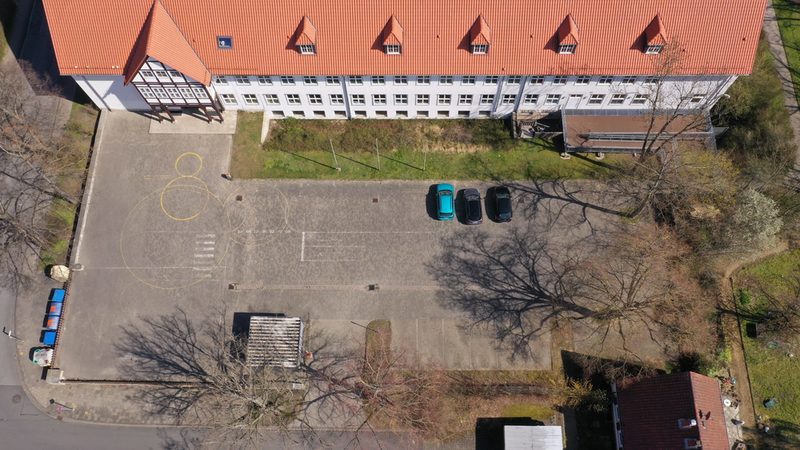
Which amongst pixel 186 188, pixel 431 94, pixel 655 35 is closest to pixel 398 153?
pixel 431 94

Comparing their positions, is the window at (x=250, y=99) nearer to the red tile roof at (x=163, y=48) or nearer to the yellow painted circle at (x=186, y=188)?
the red tile roof at (x=163, y=48)

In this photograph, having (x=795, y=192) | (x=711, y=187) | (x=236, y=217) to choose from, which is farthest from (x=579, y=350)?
(x=236, y=217)

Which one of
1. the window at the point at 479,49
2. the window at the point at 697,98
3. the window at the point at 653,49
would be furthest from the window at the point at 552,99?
the window at the point at 697,98

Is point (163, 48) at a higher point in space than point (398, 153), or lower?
higher

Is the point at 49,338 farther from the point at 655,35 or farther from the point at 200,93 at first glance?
the point at 655,35

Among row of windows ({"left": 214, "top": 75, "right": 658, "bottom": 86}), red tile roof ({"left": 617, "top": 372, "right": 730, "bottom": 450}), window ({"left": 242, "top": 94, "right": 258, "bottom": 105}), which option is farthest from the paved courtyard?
row of windows ({"left": 214, "top": 75, "right": 658, "bottom": 86})

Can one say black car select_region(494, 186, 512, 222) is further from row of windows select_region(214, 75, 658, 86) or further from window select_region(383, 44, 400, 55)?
window select_region(383, 44, 400, 55)
